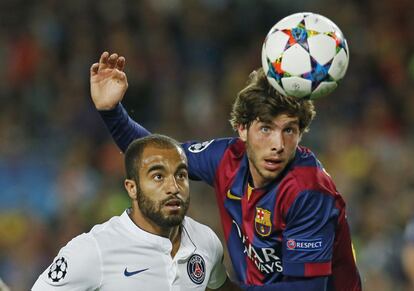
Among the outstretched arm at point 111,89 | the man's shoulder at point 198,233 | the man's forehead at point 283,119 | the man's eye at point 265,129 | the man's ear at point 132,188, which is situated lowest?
the man's shoulder at point 198,233

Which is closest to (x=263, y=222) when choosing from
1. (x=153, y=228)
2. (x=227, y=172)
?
(x=227, y=172)

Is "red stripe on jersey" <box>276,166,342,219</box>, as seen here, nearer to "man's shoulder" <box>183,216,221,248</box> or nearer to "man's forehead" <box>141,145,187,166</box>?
"man's shoulder" <box>183,216,221,248</box>

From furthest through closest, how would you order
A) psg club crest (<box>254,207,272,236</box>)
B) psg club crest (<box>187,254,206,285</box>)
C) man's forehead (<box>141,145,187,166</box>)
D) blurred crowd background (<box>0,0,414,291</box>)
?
blurred crowd background (<box>0,0,414,291</box>)
psg club crest (<box>254,207,272,236</box>)
psg club crest (<box>187,254,206,285</box>)
man's forehead (<box>141,145,187,166</box>)

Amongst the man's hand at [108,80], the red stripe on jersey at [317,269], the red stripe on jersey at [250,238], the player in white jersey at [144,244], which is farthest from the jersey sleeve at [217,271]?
the man's hand at [108,80]

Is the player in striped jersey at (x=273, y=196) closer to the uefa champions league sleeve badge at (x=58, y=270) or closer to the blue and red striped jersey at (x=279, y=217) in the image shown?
the blue and red striped jersey at (x=279, y=217)

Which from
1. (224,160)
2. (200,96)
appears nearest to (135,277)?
(224,160)

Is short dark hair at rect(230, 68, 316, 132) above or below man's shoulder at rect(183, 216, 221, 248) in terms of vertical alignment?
above

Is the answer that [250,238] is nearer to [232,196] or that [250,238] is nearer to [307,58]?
[232,196]

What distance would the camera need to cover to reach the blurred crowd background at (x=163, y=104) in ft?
33.3

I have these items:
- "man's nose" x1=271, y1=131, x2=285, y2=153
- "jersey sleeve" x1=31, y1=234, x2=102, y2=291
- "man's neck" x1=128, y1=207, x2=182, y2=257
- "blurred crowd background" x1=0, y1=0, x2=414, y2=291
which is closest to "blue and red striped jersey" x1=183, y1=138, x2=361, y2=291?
"man's nose" x1=271, y1=131, x2=285, y2=153

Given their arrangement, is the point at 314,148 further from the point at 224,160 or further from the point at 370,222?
the point at 224,160

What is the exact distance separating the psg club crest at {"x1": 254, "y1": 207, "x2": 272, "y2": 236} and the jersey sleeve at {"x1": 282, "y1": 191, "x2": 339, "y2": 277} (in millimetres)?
122

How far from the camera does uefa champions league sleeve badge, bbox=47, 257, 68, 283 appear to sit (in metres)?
4.71

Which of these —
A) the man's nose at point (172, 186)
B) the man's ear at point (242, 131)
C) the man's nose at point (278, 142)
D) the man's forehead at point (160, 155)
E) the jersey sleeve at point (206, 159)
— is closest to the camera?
the man's nose at point (172, 186)
